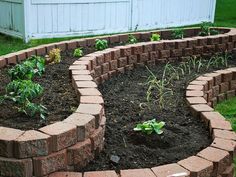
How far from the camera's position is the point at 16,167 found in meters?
2.46

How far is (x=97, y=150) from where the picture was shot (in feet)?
9.68

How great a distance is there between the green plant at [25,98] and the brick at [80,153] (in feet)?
1.48

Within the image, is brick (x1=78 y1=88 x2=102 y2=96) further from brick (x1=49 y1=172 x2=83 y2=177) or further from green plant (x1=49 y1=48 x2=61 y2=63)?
green plant (x1=49 y1=48 x2=61 y2=63)

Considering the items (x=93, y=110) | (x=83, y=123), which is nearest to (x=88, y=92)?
(x=93, y=110)

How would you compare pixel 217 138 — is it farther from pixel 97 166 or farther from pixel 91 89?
pixel 91 89

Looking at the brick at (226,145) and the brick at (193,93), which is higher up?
the brick at (193,93)

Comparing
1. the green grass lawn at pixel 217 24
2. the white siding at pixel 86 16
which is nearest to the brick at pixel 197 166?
the green grass lawn at pixel 217 24

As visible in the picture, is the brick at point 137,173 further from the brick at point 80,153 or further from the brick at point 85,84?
the brick at point 85,84

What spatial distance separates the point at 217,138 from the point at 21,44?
19.7 ft

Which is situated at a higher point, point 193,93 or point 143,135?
point 193,93

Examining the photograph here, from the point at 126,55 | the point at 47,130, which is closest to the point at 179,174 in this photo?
the point at 47,130

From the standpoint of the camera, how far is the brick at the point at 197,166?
2595 mm

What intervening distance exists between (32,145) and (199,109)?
1.80 meters

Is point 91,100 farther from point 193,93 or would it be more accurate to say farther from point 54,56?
point 54,56
